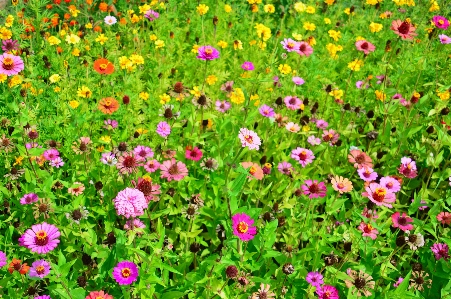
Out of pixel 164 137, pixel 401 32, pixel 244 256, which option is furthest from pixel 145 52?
pixel 244 256

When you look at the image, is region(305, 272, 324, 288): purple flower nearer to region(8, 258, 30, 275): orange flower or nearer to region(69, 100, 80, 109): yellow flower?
region(8, 258, 30, 275): orange flower

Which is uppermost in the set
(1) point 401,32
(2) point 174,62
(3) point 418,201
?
(1) point 401,32

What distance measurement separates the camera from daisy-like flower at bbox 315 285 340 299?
6.92ft

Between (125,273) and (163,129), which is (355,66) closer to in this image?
(163,129)

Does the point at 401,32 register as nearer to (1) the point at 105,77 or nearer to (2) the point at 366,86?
(2) the point at 366,86

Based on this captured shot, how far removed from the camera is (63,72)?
368 centimetres

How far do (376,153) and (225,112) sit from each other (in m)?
1.22

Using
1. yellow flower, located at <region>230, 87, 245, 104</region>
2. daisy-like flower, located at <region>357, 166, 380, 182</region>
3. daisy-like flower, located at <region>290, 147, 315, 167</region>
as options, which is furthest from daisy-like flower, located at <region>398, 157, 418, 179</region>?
yellow flower, located at <region>230, 87, 245, 104</region>

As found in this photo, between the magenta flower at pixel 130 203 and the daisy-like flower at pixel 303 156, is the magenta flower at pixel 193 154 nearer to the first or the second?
the daisy-like flower at pixel 303 156

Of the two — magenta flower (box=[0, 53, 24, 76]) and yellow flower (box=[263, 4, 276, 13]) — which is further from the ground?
magenta flower (box=[0, 53, 24, 76])

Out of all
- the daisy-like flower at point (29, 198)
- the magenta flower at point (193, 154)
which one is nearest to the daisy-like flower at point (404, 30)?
the magenta flower at point (193, 154)

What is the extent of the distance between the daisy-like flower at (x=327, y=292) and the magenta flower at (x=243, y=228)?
49 centimetres

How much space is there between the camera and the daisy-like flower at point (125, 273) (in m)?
1.78

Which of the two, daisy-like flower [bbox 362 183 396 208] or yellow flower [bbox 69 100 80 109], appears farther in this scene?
yellow flower [bbox 69 100 80 109]
